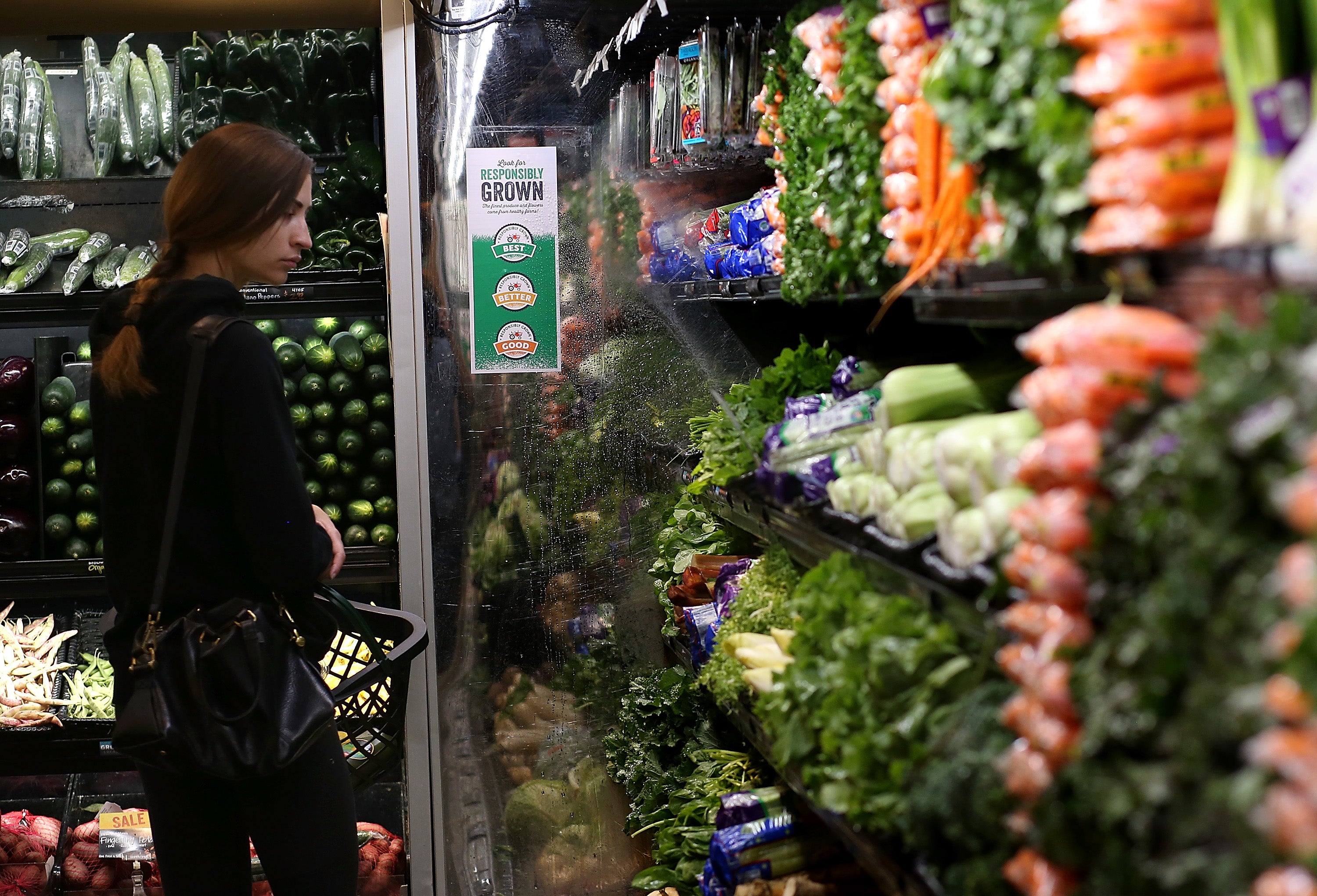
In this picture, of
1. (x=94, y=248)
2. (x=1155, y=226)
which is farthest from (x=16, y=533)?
(x=1155, y=226)

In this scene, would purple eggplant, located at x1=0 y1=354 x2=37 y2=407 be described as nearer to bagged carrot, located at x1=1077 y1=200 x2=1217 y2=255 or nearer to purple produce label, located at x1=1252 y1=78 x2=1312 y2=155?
bagged carrot, located at x1=1077 y1=200 x2=1217 y2=255

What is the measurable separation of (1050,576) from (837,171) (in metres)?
1.09

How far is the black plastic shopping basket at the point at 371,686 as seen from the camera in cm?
267

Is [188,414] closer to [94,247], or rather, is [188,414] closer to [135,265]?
[135,265]

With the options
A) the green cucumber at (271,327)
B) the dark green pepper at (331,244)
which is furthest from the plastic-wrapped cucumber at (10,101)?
the dark green pepper at (331,244)

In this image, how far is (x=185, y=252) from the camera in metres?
2.42

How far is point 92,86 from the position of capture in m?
3.70

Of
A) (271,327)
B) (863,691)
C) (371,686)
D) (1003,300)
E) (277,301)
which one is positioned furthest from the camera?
(271,327)

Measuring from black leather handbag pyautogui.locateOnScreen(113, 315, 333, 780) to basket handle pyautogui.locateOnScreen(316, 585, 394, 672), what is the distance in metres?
0.28

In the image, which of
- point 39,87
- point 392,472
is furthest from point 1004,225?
point 39,87

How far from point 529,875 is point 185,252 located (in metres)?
2.27

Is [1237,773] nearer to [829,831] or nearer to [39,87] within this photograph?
[829,831]

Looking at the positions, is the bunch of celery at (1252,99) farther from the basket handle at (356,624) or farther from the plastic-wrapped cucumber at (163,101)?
the plastic-wrapped cucumber at (163,101)

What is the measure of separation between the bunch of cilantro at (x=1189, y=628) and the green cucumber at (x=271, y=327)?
3.30 meters
